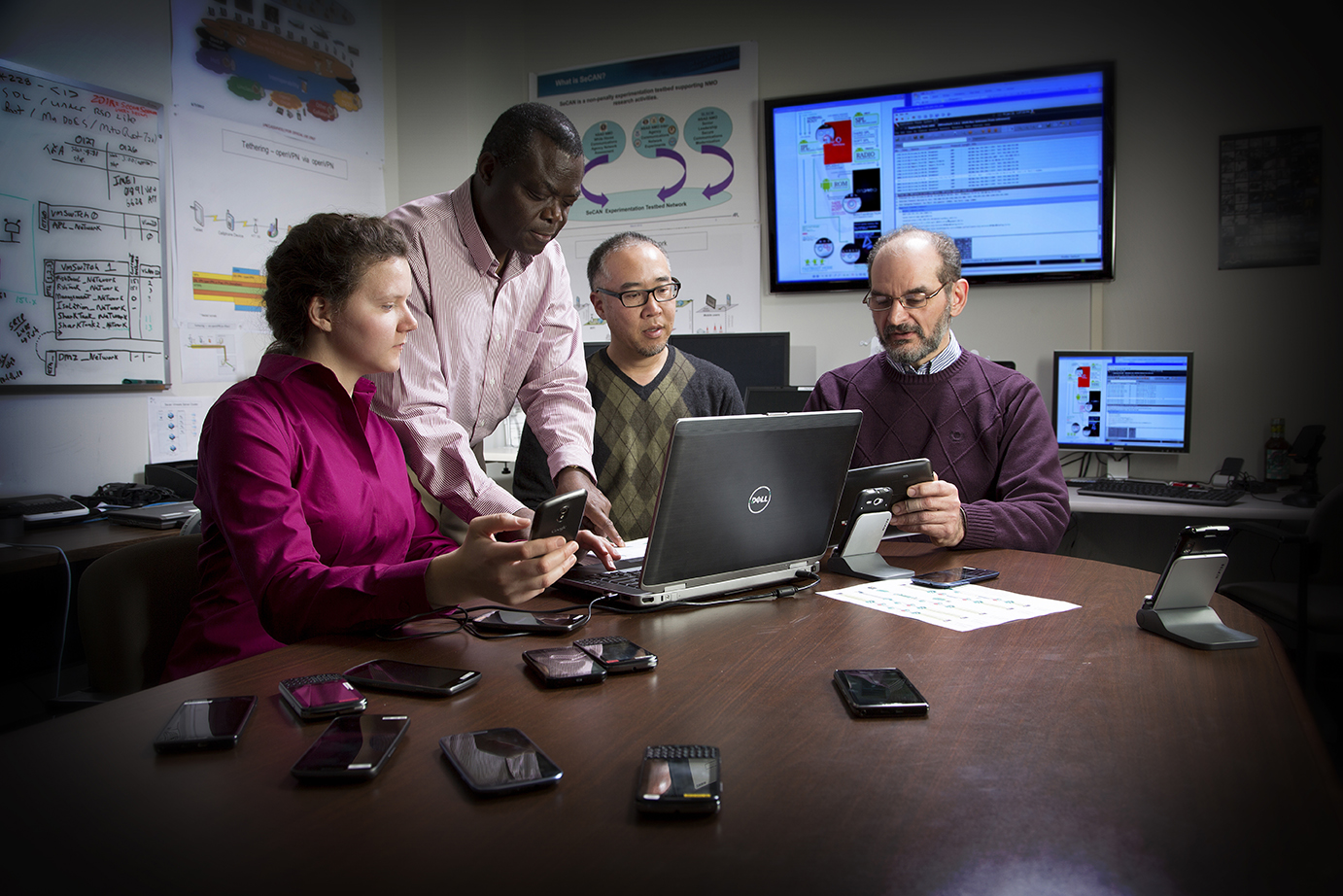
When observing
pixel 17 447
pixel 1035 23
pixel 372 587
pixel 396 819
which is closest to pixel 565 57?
pixel 1035 23

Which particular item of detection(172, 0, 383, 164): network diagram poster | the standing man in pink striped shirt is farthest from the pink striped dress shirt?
detection(172, 0, 383, 164): network diagram poster

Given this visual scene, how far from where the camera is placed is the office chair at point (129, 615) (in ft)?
4.38

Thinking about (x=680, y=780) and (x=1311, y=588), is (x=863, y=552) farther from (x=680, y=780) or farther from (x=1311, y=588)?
(x=1311, y=588)

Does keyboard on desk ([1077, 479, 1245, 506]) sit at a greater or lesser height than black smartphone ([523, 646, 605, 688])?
greater

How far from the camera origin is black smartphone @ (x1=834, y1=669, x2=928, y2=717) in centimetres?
89

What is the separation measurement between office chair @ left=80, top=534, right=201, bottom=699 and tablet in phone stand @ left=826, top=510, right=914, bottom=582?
1.11 meters

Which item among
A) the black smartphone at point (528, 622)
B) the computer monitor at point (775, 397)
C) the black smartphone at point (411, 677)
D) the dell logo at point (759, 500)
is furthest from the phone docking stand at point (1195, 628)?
the computer monitor at point (775, 397)

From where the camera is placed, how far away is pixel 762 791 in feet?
2.41

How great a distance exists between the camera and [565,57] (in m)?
4.02

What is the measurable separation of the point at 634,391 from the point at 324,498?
104 centimetres

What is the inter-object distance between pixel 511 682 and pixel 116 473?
2413mm

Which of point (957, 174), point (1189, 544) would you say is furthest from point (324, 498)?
point (957, 174)

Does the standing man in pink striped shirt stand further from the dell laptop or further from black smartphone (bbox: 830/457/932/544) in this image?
black smartphone (bbox: 830/457/932/544)

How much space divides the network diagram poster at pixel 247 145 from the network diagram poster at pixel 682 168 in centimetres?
97
